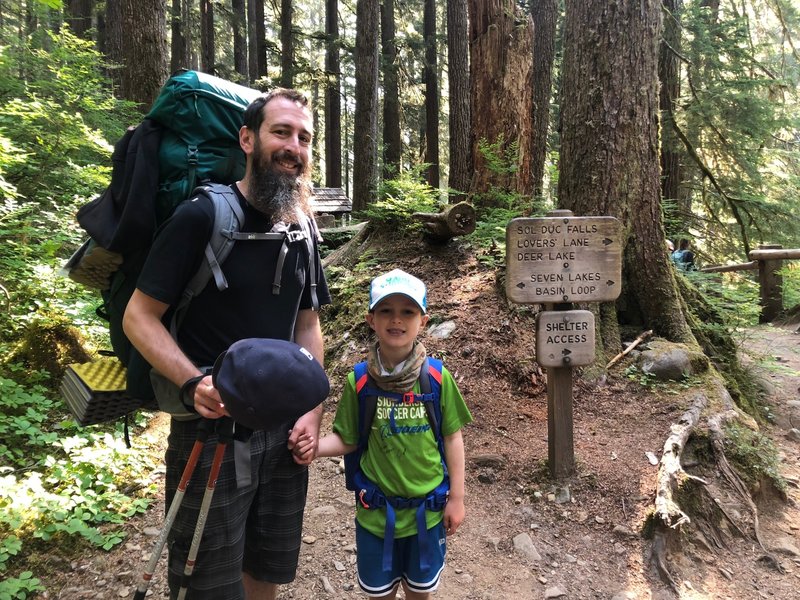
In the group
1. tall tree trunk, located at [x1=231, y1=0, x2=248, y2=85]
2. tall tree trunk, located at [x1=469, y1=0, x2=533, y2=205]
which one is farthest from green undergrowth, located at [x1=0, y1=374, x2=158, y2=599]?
tall tree trunk, located at [x1=231, y1=0, x2=248, y2=85]

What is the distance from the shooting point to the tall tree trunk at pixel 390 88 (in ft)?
59.2

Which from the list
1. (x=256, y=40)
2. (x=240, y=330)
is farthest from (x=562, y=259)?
(x=256, y=40)

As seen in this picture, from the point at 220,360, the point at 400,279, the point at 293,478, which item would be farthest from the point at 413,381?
the point at 220,360

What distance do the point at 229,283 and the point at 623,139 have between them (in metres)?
4.50

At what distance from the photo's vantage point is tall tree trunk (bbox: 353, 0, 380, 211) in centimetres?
1213

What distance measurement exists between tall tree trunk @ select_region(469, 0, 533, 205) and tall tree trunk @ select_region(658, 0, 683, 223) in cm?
401

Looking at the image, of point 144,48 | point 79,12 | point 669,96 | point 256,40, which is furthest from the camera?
point 256,40

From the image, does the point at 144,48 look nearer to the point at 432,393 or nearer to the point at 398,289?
the point at 398,289

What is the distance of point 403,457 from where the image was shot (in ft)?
6.83

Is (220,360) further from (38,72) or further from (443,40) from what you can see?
(443,40)

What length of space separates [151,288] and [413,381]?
41.4 inches

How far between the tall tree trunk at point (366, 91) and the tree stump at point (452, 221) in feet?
20.3

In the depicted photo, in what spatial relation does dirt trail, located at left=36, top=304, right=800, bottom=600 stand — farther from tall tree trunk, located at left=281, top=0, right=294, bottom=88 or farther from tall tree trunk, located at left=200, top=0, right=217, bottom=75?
tall tree trunk, located at left=200, top=0, right=217, bottom=75

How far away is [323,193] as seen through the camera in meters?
Answer: 16.1
